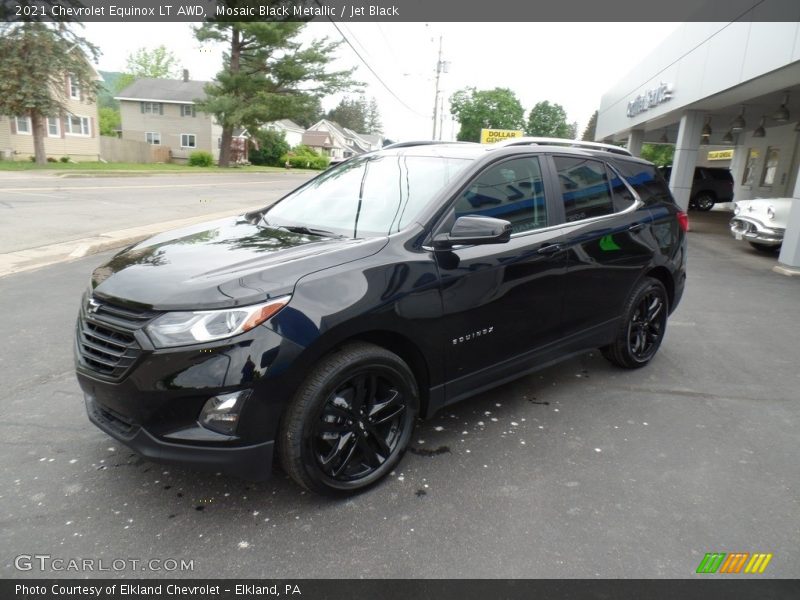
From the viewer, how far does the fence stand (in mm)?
42531

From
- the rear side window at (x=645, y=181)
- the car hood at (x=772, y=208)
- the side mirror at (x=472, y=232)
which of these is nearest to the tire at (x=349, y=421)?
the side mirror at (x=472, y=232)

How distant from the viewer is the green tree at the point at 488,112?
259 feet

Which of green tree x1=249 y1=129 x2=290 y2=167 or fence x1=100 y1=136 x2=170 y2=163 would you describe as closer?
fence x1=100 y1=136 x2=170 y2=163

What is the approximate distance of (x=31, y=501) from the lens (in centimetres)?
274

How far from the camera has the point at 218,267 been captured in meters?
2.70

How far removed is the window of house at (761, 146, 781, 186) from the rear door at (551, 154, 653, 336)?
20449 mm

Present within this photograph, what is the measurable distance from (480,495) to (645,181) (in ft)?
10.6

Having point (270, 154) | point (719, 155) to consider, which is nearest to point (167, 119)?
point (270, 154)

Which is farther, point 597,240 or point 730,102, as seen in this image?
point 730,102

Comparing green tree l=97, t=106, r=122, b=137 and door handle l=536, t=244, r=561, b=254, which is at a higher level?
green tree l=97, t=106, r=122, b=137

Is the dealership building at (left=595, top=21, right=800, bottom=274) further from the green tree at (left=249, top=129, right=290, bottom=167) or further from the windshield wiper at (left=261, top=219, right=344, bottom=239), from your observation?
the green tree at (left=249, top=129, right=290, bottom=167)

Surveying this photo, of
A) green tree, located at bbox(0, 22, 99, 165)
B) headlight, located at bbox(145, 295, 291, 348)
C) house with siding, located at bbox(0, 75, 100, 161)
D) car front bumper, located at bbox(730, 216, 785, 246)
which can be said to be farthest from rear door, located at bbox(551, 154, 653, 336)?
house with siding, located at bbox(0, 75, 100, 161)
